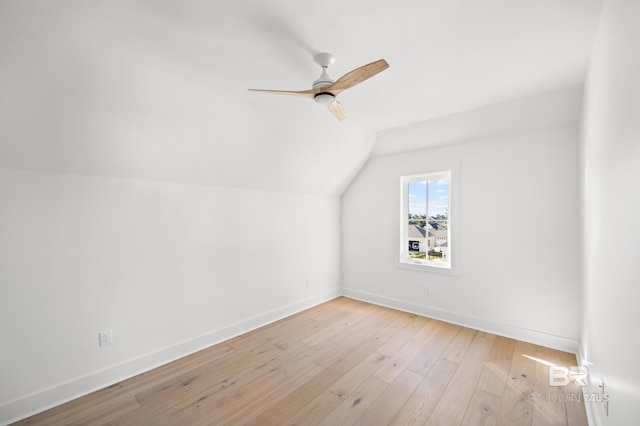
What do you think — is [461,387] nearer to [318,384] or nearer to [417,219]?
[318,384]

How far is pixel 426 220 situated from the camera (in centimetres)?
379

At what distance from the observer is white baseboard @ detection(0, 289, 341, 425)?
73.1 inches

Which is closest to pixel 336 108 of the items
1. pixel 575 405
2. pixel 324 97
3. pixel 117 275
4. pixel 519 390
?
pixel 324 97

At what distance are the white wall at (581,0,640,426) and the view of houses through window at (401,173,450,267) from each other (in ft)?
5.89

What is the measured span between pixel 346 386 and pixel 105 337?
2.02m

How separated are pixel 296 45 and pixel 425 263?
3161 millimetres

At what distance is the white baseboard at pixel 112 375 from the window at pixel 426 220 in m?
2.23

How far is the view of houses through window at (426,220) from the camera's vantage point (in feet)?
11.8

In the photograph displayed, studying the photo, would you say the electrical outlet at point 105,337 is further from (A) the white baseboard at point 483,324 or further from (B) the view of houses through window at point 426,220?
(B) the view of houses through window at point 426,220

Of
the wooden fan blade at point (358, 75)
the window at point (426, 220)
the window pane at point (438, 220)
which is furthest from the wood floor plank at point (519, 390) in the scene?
the wooden fan blade at point (358, 75)

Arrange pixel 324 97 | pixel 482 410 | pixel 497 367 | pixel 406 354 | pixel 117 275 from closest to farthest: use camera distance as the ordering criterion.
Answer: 1. pixel 482 410
2. pixel 324 97
3. pixel 117 275
4. pixel 497 367
5. pixel 406 354

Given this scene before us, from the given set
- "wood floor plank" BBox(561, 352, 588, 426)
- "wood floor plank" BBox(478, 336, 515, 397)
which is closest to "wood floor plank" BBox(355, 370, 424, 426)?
"wood floor plank" BBox(478, 336, 515, 397)

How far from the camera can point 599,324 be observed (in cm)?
163

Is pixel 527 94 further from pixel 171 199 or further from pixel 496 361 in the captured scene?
pixel 171 199
